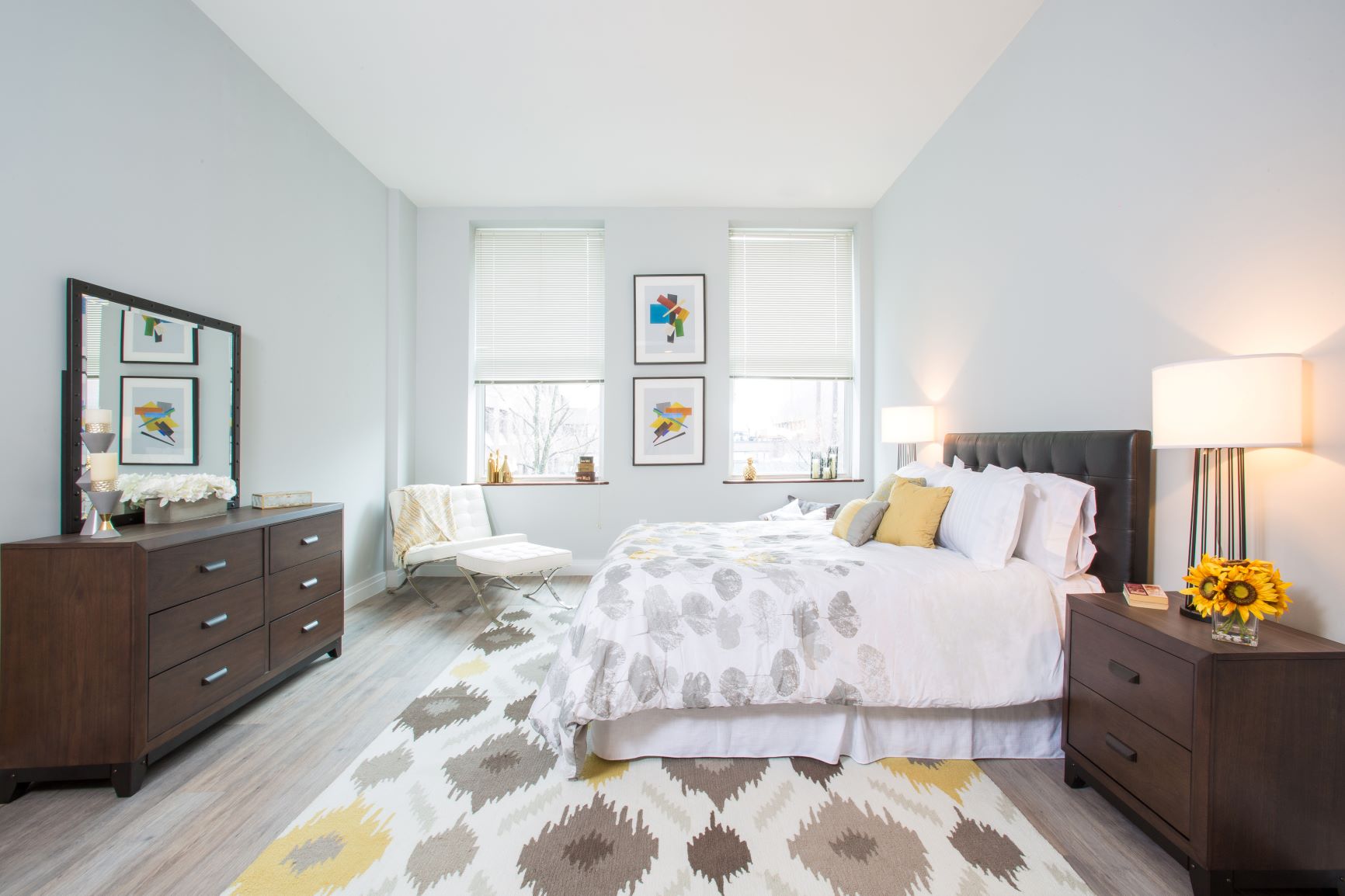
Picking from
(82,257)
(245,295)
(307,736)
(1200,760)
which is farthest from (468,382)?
(1200,760)

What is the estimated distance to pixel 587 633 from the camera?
184 cm

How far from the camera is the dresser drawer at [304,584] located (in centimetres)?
236

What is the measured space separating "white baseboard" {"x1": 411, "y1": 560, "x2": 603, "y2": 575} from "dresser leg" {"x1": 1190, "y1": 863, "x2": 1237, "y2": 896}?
364 cm

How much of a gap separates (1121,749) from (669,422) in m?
3.37

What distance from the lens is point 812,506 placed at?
4.09 m

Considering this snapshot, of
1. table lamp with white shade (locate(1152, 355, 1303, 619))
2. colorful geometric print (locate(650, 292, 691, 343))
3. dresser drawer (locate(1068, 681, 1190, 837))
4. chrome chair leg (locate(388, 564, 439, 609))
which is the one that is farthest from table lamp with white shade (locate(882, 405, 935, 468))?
chrome chair leg (locate(388, 564, 439, 609))

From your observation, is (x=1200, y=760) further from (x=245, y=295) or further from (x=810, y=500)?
(x=245, y=295)

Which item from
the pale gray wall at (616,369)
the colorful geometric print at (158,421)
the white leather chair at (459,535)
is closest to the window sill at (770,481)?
the pale gray wall at (616,369)

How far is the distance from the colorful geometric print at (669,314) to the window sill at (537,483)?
1352 mm

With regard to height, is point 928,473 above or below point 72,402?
below

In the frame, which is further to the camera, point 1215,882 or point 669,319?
point 669,319

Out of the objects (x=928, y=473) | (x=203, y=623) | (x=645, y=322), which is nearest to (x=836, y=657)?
(x=928, y=473)

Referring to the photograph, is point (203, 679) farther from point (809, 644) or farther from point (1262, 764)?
point (1262, 764)

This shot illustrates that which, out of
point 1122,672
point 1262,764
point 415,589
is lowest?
point 415,589
